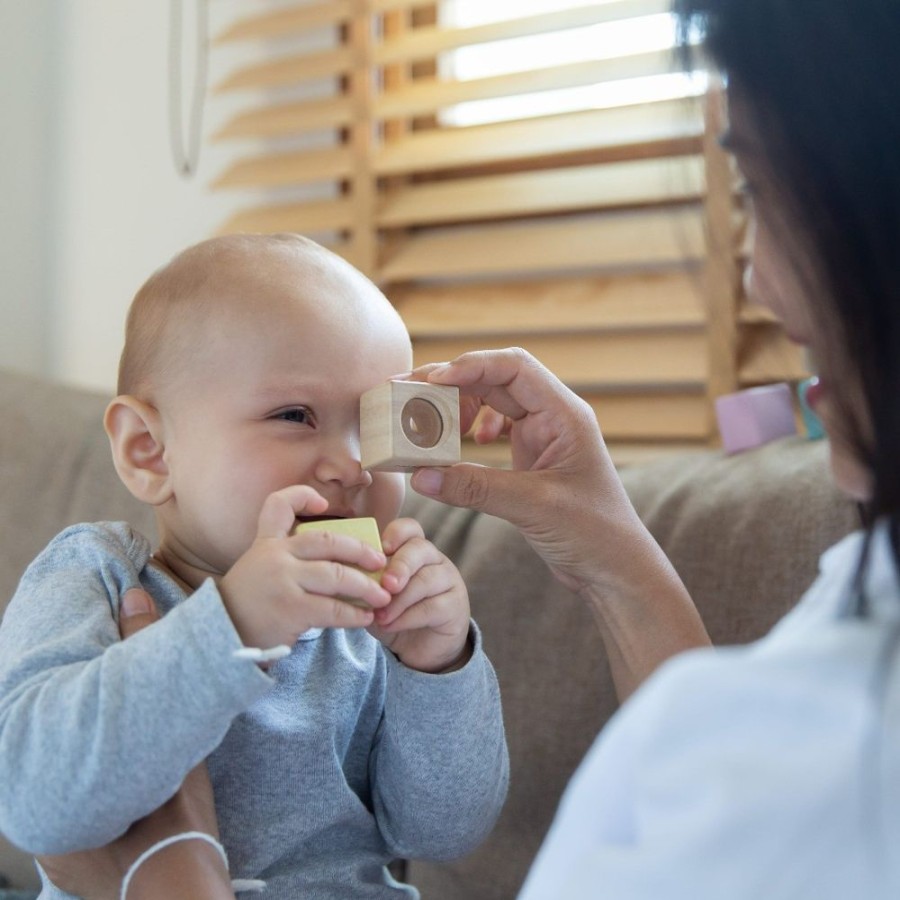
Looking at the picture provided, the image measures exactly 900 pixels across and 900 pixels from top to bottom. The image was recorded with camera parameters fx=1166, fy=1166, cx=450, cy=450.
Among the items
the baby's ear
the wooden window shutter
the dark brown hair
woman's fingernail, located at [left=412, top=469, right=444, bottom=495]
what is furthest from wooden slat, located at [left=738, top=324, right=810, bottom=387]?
the dark brown hair

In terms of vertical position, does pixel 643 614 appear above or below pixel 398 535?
below

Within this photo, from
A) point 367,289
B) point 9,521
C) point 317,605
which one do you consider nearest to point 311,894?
point 317,605

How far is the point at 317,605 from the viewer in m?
0.80

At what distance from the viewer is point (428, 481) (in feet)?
3.23

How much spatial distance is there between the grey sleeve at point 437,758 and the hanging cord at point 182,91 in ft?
5.56

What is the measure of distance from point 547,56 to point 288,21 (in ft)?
1.65

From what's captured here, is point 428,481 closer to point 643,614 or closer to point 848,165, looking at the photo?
point 643,614

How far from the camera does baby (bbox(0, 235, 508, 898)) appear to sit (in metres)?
0.81

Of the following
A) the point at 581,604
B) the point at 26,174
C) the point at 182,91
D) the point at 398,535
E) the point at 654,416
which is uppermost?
the point at 182,91

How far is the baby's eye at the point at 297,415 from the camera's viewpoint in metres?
1.00

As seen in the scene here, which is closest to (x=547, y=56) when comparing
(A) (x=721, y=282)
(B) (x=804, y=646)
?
(A) (x=721, y=282)

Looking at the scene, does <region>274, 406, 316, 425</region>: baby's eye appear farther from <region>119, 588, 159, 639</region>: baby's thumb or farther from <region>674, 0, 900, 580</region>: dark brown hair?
<region>674, 0, 900, 580</region>: dark brown hair

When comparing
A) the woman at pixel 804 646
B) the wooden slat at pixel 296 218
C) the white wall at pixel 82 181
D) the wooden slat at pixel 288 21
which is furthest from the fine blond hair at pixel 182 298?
the white wall at pixel 82 181

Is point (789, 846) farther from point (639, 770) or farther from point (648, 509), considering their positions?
point (648, 509)
